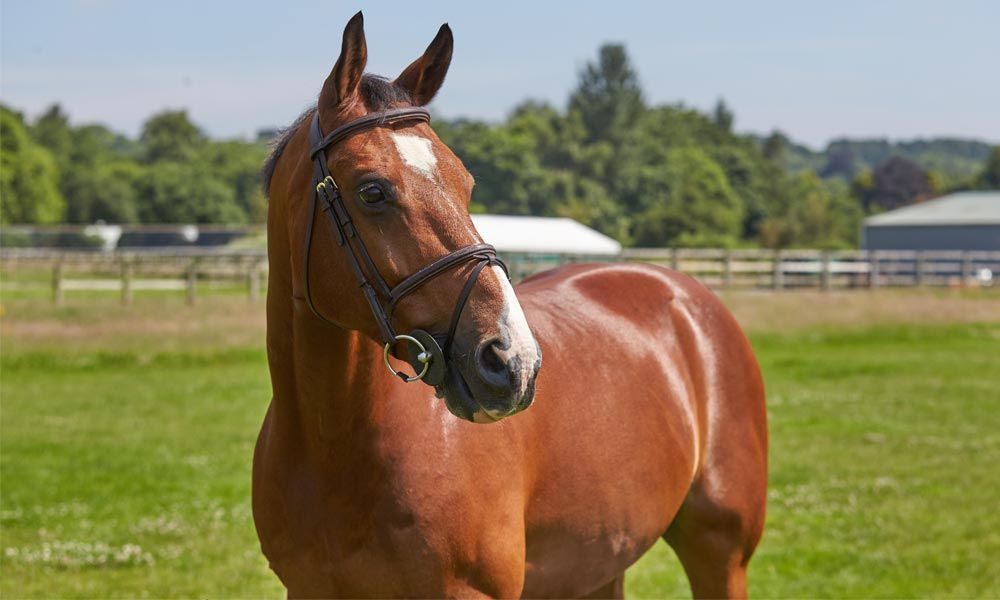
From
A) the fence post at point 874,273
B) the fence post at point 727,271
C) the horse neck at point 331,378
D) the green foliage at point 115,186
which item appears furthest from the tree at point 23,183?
the horse neck at point 331,378

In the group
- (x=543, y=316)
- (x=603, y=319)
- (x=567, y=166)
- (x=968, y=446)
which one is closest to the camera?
(x=543, y=316)

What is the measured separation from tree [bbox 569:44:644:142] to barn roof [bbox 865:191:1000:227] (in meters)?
45.7

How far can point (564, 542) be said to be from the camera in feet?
12.0

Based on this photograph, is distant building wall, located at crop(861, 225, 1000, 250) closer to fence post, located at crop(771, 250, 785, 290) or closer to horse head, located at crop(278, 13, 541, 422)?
fence post, located at crop(771, 250, 785, 290)

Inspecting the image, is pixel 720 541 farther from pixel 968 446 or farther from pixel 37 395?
pixel 37 395

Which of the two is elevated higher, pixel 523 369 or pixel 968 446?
pixel 523 369

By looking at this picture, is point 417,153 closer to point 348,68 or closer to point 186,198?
point 348,68

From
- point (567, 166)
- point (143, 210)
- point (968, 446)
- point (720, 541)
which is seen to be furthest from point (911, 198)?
point (720, 541)

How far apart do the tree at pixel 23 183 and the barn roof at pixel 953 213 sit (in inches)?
2343

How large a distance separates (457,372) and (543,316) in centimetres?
135

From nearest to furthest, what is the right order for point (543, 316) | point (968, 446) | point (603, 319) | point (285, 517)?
point (285, 517) < point (543, 316) < point (603, 319) < point (968, 446)

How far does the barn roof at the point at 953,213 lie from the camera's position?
216ft

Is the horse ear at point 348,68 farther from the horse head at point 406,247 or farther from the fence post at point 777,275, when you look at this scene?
the fence post at point 777,275

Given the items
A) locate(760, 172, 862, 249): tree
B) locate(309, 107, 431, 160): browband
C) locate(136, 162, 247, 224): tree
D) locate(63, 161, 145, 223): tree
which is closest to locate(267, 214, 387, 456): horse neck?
locate(309, 107, 431, 160): browband
